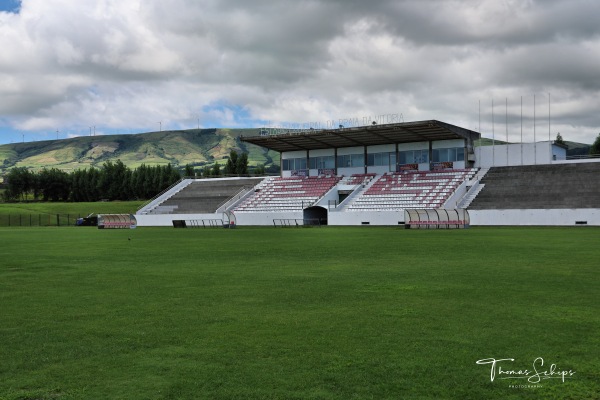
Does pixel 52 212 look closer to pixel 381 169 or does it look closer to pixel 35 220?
pixel 35 220

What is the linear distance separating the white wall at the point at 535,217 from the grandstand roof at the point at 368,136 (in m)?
12.9

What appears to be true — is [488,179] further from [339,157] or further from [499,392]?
[499,392]

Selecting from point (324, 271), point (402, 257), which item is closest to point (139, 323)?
point (324, 271)

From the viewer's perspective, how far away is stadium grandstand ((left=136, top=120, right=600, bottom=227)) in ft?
181

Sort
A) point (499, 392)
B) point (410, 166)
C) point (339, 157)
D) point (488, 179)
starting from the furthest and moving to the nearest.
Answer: point (339, 157) → point (410, 166) → point (488, 179) → point (499, 392)

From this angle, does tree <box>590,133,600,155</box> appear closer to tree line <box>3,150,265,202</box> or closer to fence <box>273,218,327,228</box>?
fence <box>273,218,327,228</box>

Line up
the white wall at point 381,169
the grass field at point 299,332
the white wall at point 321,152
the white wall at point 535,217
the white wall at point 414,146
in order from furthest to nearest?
the white wall at point 321,152, the white wall at point 381,169, the white wall at point 414,146, the white wall at point 535,217, the grass field at point 299,332

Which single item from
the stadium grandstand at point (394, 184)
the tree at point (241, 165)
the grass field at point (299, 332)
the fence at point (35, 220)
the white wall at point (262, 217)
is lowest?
the fence at point (35, 220)

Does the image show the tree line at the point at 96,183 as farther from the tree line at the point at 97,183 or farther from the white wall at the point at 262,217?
the white wall at the point at 262,217

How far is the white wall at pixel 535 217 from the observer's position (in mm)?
49938

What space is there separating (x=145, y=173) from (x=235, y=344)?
13225 centimetres

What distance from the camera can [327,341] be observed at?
769 cm

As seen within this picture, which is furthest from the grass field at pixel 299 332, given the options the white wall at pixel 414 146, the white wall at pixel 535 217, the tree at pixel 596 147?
the tree at pixel 596 147

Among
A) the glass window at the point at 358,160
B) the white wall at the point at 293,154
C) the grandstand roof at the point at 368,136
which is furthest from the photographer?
the white wall at the point at 293,154
